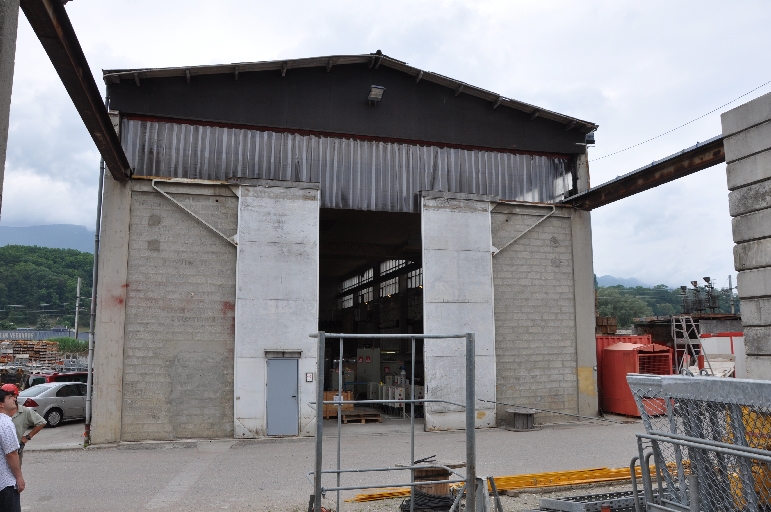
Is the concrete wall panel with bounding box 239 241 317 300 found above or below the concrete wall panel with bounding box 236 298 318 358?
above

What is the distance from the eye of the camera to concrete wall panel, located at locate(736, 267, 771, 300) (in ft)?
28.3

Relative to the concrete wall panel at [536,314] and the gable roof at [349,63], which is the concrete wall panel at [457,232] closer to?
the concrete wall panel at [536,314]

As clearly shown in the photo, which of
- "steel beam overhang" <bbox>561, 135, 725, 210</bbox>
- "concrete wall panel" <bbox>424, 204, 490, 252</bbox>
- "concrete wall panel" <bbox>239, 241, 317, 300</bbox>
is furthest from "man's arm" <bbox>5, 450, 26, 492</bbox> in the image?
"steel beam overhang" <bbox>561, 135, 725, 210</bbox>

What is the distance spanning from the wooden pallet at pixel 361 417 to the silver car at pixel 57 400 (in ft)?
31.0

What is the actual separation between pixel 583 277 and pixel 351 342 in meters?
18.5

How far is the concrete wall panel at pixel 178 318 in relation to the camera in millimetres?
16203

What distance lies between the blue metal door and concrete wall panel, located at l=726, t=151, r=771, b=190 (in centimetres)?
1214

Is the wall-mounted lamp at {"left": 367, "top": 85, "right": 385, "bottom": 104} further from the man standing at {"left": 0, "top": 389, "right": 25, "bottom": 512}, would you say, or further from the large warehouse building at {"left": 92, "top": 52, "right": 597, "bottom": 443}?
the man standing at {"left": 0, "top": 389, "right": 25, "bottom": 512}

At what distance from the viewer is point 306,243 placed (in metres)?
17.9

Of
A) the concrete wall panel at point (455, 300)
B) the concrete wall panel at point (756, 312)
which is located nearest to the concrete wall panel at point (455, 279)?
the concrete wall panel at point (455, 300)

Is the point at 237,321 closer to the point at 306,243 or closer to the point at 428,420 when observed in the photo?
the point at 306,243

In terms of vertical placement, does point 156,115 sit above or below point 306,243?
above

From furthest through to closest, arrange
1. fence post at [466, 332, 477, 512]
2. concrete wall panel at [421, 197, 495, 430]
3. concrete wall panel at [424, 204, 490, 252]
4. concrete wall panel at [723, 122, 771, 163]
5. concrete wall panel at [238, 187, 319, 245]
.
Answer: concrete wall panel at [424, 204, 490, 252] → concrete wall panel at [421, 197, 495, 430] → concrete wall panel at [238, 187, 319, 245] → concrete wall panel at [723, 122, 771, 163] → fence post at [466, 332, 477, 512]

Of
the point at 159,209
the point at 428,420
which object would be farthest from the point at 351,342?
the point at 159,209
